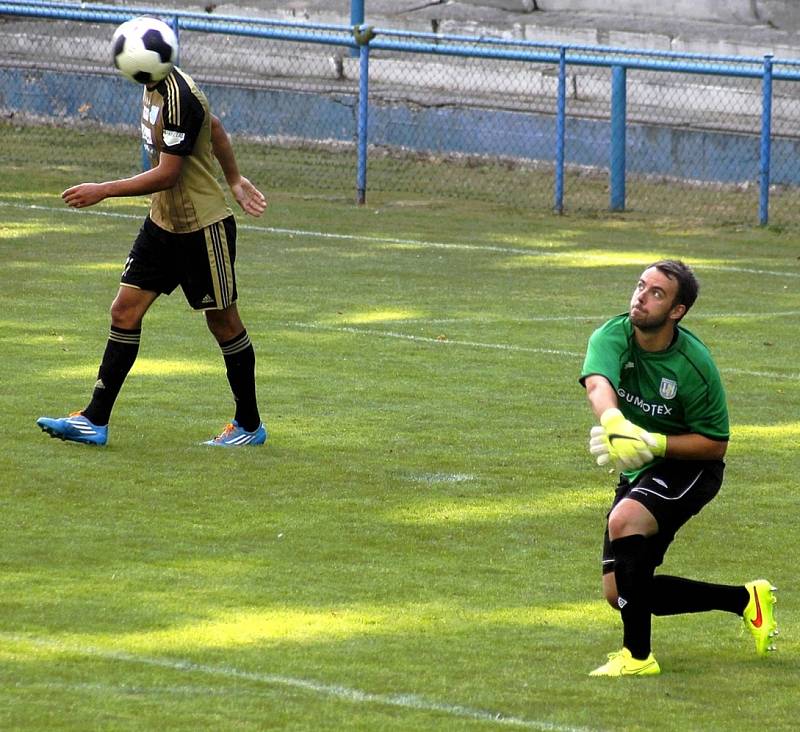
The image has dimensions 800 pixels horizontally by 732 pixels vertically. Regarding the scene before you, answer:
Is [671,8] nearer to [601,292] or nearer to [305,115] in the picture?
A: [305,115]

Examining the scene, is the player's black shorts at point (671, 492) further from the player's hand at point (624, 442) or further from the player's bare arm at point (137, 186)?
the player's bare arm at point (137, 186)

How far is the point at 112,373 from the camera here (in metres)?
9.30

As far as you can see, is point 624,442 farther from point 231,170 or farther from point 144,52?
point 231,170

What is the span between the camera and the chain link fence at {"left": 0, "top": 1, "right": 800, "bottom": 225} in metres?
22.8

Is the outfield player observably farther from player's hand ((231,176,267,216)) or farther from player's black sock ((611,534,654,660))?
player's black sock ((611,534,654,660))

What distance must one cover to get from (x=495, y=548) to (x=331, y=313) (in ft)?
21.5

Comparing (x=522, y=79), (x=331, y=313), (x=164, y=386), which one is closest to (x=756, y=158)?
(x=522, y=79)

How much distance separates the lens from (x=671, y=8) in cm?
2909

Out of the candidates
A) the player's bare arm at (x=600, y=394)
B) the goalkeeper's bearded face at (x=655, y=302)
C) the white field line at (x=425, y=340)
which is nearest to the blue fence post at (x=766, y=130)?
the white field line at (x=425, y=340)

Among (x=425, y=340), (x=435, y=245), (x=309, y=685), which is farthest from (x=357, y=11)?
(x=309, y=685)

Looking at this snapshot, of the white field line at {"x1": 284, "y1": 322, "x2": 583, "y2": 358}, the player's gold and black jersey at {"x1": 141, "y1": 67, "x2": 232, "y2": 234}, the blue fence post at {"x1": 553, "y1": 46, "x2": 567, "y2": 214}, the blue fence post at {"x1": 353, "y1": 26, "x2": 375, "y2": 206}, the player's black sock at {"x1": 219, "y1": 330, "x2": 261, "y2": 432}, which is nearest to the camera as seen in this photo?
the player's gold and black jersey at {"x1": 141, "y1": 67, "x2": 232, "y2": 234}

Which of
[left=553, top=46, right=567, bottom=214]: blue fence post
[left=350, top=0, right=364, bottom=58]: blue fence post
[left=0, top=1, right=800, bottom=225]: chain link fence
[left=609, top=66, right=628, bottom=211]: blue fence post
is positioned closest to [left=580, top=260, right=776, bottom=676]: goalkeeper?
[left=553, top=46, right=567, bottom=214]: blue fence post

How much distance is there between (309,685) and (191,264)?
379 cm

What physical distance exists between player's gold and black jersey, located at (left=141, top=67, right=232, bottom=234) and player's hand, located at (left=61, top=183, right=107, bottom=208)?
14.8 inches
